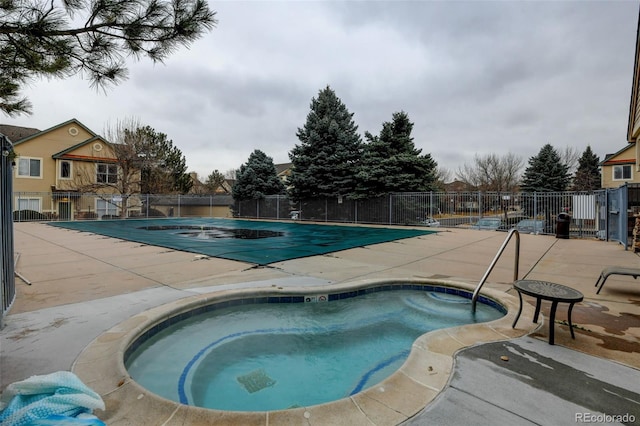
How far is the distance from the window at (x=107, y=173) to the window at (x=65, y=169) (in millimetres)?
1874

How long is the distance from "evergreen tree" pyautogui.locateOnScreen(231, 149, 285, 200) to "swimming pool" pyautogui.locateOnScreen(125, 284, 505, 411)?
1913cm

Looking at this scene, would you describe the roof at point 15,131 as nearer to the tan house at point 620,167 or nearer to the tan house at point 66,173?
the tan house at point 66,173

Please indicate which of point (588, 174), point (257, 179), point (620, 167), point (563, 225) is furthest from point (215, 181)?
point (588, 174)

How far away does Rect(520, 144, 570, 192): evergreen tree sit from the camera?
2334 centimetres

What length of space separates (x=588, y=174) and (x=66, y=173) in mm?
48954

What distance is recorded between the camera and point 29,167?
71.4 ft

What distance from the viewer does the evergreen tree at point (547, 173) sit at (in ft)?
76.6

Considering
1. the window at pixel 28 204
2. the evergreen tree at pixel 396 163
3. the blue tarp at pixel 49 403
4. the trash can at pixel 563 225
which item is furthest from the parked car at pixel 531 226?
the window at pixel 28 204

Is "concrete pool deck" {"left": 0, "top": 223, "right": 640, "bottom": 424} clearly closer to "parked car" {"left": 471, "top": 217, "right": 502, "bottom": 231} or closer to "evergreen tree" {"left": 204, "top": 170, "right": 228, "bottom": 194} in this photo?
"parked car" {"left": 471, "top": 217, "right": 502, "bottom": 231}

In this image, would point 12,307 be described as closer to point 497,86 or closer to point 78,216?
point 497,86

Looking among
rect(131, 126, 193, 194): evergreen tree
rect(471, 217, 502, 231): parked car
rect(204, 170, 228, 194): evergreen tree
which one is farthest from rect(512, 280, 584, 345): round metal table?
rect(204, 170, 228, 194): evergreen tree

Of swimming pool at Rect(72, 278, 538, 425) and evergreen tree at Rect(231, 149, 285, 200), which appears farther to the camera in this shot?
evergreen tree at Rect(231, 149, 285, 200)

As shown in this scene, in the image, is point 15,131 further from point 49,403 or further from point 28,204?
point 49,403

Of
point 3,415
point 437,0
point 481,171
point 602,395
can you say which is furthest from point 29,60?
point 481,171
